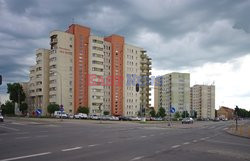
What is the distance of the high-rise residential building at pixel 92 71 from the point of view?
9838 cm

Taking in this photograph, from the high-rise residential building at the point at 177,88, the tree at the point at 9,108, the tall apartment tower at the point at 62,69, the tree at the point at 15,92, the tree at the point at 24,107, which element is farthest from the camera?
the high-rise residential building at the point at 177,88

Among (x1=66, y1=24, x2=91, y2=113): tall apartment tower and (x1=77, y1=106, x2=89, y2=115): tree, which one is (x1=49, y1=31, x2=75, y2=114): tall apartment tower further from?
(x1=77, y1=106, x2=89, y2=115): tree

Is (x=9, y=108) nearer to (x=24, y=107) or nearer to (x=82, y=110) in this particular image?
(x=24, y=107)

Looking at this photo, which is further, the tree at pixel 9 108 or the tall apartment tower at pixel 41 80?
the tree at pixel 9 108

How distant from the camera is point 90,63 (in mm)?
103562

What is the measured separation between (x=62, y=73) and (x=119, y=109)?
2814 cm

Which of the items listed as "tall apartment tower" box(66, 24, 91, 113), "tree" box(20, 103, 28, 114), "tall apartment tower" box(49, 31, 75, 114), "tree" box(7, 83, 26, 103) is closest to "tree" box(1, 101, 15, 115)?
"tree" box(7, 83, 26, 103)

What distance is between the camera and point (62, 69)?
98.4 m

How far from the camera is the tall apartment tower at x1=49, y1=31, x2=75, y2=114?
320 ft

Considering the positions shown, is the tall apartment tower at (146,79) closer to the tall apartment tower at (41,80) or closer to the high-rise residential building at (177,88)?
the high-rise residential building at (177,88)

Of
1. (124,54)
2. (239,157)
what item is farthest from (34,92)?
(239,157)

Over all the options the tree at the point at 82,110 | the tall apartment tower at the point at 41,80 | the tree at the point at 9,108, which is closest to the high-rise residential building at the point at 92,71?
the tall apartment tower at the point at 41,80

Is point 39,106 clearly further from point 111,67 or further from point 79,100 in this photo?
point 111,67

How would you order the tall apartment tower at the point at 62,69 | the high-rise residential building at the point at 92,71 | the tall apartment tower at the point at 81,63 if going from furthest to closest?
the tall apartment tower at the point at 81,63
the high-rise residential building at the point at 92,71
the tall apartment tower at the point at 62,69
